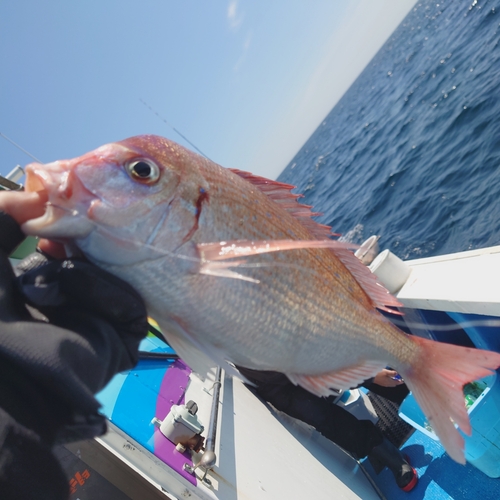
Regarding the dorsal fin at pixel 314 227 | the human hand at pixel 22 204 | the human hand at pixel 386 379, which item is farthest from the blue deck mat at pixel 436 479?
the human hand at pixel 22 204

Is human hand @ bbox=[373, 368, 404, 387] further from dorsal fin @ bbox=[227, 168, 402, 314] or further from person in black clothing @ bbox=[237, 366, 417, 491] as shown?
dorsal fin @ bbox=[227, 168, 402, 314]

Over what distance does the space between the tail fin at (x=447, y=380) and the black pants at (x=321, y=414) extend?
1.58m

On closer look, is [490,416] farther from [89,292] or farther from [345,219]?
[345,219]

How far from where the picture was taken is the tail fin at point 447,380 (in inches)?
74.4

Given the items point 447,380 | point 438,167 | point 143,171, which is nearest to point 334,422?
point 447,380

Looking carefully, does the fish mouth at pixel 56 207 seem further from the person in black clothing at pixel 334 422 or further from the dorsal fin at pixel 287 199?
the person in black clothing at pixel 334 422

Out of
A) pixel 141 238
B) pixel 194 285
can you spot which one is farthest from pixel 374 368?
pixel 141 238

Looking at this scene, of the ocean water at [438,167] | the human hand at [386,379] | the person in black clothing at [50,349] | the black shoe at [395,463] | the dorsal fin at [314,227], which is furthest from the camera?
the ocean water at [438,167]

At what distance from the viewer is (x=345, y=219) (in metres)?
12.0

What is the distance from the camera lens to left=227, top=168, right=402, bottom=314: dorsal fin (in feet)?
6.53

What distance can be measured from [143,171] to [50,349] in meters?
0.74

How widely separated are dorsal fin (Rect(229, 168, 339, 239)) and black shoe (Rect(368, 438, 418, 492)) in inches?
102

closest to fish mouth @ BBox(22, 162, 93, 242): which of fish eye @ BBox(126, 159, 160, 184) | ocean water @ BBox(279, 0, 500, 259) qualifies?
fish eye @ BBox(126, 159, 160, 184)

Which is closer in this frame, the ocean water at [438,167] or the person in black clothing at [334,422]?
the person in black clothing at [334,422]
